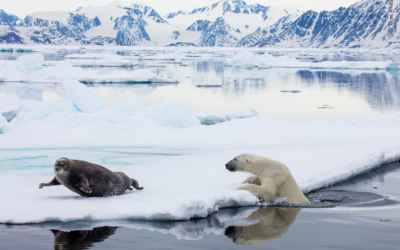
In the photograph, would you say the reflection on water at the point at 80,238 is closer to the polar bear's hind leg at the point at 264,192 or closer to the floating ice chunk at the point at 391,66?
the polar bear's hind leg at the point at 264,192

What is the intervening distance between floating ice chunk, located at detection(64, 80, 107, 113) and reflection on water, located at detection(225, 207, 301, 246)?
881 cm

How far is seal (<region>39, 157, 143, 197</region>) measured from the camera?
16.5 feet

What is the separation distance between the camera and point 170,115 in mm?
12680

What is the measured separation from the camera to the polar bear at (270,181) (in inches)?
222

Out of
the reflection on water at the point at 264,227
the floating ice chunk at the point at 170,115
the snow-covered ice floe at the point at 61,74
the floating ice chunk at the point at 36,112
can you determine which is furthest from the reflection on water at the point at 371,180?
the snow-covered ice floe at the point at 61,74

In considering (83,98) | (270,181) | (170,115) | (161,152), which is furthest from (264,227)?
(83,98)

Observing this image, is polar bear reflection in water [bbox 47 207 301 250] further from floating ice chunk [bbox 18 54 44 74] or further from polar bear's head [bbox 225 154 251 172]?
floating ice chunk [bbox 18 54 44 74]

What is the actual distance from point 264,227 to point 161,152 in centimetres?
437

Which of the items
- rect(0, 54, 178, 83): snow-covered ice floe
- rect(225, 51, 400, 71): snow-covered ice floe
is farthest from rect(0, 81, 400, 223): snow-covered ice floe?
rect(225, 51, 400, 71): snow-covered ice floe

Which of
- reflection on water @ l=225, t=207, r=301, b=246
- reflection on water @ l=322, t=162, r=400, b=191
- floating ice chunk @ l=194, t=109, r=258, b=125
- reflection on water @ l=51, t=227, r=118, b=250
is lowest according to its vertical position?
floating ice chunk @ l=194, t=109, r=258, b=125

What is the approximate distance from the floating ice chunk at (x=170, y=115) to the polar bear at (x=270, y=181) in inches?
269

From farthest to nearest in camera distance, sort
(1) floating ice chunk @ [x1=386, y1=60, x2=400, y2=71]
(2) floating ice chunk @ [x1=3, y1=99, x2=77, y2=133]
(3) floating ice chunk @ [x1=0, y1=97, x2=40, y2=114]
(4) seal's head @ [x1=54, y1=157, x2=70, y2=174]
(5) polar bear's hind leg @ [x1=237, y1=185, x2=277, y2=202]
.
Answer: (1) floating ice chunk @ [x1=386, y1=60, x2=400, y2=71], (3) floating ice chunk @ [x1=0, y1=97, x2=40, y2=114], (2) floating ice chunk @ [x1=3, y1=99, x2=77, y2=133], (5) polar bear's hind leg @ [x1=237, y1=185, x2=277, y2=202], (4) seal's head @ [x1=54, y1=157, x2=70, y2=174]

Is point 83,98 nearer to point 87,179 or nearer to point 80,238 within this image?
point 87,179

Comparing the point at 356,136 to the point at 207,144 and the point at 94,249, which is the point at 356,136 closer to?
the point at 207,144
